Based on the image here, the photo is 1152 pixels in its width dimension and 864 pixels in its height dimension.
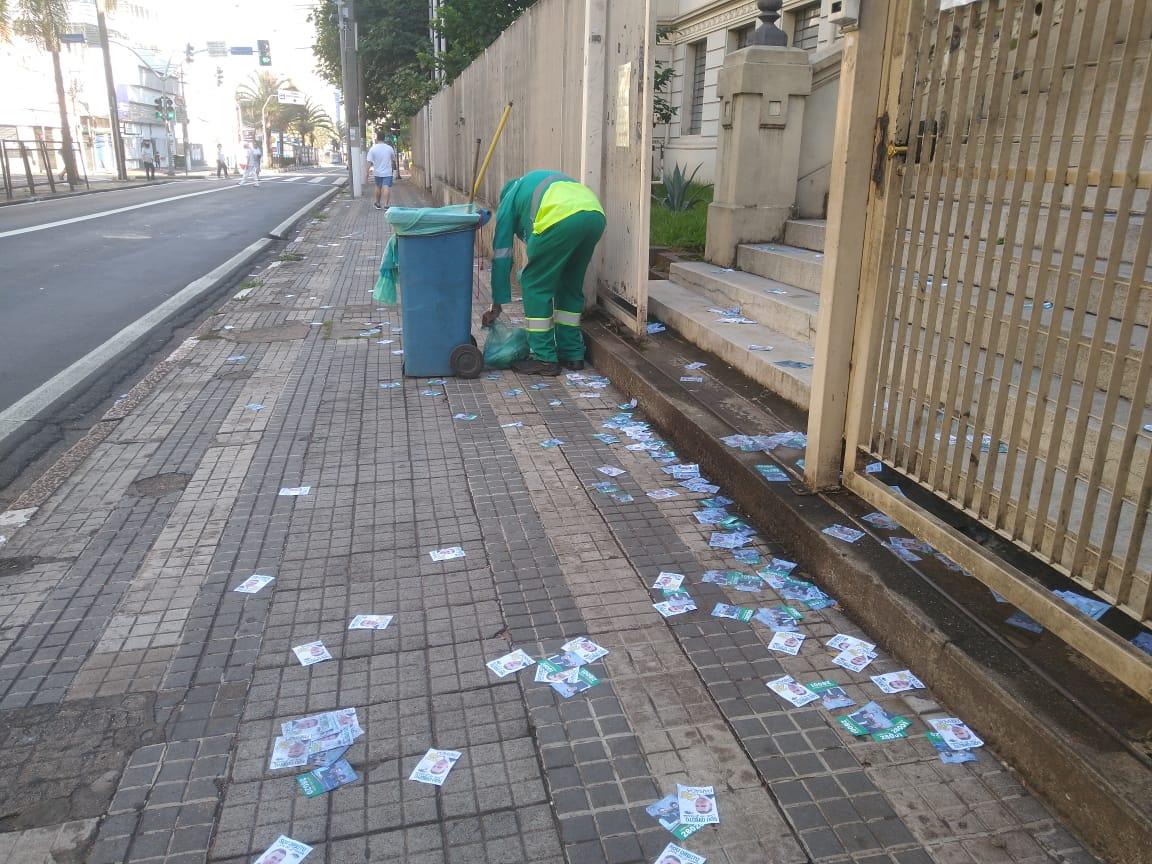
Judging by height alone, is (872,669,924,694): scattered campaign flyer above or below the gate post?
below

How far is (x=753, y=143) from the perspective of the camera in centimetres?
803

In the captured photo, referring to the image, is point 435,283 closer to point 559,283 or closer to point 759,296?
point 559,283

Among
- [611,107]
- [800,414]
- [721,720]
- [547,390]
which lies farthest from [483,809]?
[611,107]

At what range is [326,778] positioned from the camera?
250 centimetres

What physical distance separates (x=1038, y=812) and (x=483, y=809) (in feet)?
4.94

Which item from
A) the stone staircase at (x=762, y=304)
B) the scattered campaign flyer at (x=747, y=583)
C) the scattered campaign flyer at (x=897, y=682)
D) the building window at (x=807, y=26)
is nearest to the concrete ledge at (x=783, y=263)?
the stone staircase at (x=762, y=304)

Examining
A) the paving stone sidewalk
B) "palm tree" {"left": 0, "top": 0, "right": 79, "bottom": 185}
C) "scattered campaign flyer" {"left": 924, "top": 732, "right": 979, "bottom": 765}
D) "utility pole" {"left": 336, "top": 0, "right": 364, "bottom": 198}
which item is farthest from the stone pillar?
"palm tree" {"left": 0, "top": 0, "right": 79, "bottom": 185}

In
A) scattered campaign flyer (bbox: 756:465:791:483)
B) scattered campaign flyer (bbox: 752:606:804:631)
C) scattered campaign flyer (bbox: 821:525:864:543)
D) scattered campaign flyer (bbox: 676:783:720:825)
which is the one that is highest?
scattered campaign flyer (bbox: 756:465:791:483)

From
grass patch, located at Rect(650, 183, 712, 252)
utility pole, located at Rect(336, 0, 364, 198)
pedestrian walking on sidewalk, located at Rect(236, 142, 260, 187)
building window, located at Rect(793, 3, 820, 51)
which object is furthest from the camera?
pedestrian walking on sidewalk, located at Rect(236, 142, 260, 187)

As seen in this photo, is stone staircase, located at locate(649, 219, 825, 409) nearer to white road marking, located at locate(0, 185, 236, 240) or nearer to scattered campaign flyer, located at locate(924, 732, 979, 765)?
scattered campaign flyer, located at locate(924, 732, 979, 765)

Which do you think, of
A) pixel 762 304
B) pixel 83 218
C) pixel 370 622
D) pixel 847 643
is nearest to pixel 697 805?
pixel 847 643

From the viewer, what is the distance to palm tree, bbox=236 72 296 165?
9625 centimetres

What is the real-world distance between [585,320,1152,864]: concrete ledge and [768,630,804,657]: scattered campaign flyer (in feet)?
0.89

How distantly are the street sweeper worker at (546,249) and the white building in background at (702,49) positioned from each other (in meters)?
7.77
